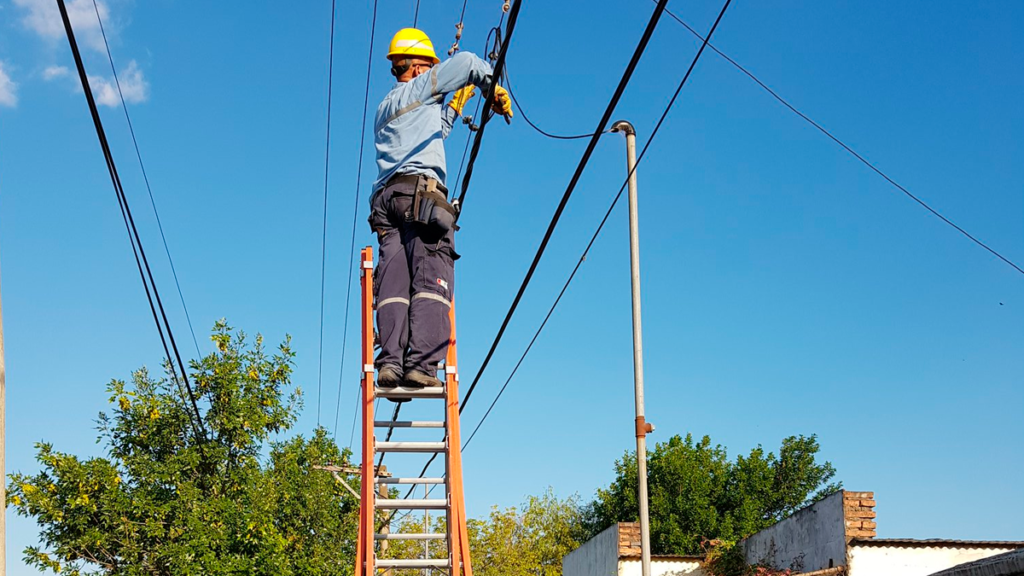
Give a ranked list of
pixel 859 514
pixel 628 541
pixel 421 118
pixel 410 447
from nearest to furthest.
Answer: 1. pixel 421 118
2. pixel 410 447
3. pixel 859 514
4. pixel 628 541

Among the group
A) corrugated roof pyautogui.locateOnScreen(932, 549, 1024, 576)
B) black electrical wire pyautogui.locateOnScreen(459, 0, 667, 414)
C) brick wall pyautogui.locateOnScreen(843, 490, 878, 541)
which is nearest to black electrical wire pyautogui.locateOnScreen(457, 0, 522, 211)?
black electrical wire pyautogui.locateOnScreen(459, 0, 667, 414)

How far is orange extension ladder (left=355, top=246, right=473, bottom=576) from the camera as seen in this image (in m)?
7.80

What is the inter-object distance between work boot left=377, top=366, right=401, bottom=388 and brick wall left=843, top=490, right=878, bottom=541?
1015cm

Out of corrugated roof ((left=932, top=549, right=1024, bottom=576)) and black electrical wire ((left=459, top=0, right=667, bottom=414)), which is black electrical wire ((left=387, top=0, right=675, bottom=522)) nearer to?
black electrical wire ((left=459, top=0, right=667, bottom=414))

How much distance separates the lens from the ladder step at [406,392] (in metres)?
8.20

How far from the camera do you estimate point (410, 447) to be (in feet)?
27.2

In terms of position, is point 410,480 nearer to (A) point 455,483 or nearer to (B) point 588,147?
(A) point 455,483

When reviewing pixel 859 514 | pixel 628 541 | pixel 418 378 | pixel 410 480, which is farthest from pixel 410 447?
pixel 628 541

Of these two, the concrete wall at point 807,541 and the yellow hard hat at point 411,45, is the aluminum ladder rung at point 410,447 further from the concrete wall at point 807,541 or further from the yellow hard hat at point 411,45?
the concrete wall at point 807,541

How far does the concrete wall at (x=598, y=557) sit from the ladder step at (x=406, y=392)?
12965 mm

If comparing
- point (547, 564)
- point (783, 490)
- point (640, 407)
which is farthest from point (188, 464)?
point (547, 564)

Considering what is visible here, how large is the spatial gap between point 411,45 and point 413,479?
3.59m

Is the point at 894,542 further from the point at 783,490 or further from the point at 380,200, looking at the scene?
the point at 783,490

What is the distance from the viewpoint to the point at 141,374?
26297 mm
